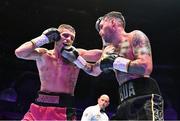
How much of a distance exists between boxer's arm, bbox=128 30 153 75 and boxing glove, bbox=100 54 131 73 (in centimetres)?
4

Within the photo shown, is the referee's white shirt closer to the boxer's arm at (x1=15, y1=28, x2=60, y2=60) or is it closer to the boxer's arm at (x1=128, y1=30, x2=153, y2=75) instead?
the boxer's arm at (x1=15, y1=28, x2=60, y2=60)

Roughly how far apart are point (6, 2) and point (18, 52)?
3.19 metres

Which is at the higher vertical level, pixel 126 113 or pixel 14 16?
pixel 14 16

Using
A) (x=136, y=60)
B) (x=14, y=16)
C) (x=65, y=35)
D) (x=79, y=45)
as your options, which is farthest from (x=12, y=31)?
(x=136, y=60)

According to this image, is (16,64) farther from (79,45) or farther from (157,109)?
(157,109)

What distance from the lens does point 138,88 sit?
2.29 meters

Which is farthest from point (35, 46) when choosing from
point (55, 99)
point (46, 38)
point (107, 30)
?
point (107, 30)

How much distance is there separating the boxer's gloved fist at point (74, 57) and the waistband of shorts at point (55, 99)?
26 cm

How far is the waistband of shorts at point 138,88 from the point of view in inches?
89.7

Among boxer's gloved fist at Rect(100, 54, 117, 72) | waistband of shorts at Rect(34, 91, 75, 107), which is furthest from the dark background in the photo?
boxer's gloved fist at Rect(100, 54, 117, 72)

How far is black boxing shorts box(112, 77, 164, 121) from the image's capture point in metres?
2.21

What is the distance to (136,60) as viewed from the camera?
7.57ft

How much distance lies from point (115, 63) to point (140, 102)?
0.32 m

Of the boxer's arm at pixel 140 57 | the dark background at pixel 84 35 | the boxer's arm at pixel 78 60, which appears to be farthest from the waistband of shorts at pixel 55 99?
the dark background at pixel 84 35
